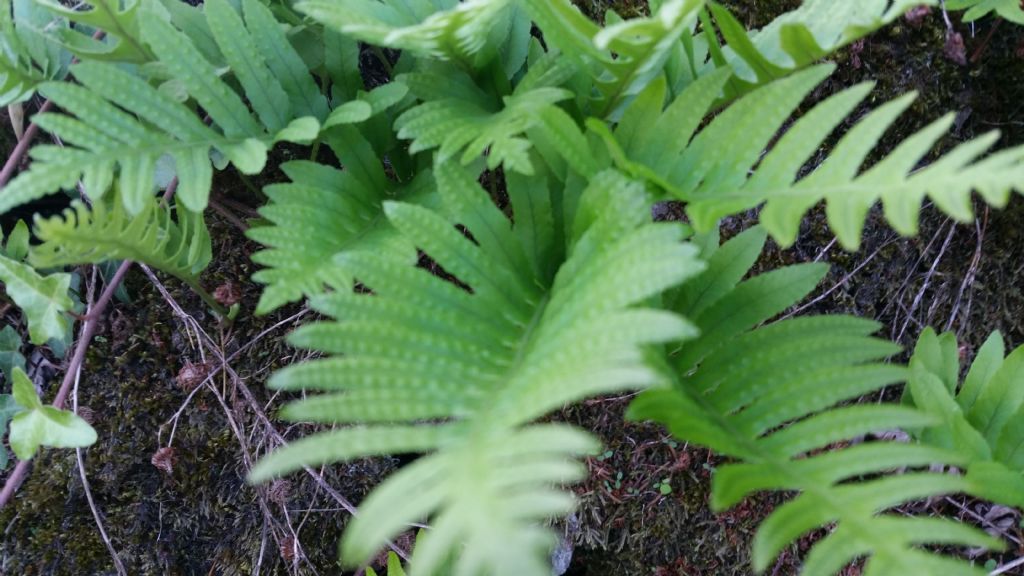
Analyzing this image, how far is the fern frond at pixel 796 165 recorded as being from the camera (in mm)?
862

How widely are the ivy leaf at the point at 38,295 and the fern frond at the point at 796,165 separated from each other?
113 centimetres

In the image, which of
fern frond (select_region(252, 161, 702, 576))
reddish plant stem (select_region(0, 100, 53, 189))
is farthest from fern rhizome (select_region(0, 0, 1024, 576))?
reddish plant stem (select_region(0, 100, 53, 189))

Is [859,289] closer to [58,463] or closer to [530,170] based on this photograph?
[530,170]

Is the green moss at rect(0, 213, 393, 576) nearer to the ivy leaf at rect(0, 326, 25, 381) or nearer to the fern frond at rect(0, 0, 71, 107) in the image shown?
the ivy leaf at rect(0, 326, 25, 381)

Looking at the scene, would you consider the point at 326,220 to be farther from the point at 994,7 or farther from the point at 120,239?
the point at 994,7

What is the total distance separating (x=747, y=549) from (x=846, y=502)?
0.95 meters

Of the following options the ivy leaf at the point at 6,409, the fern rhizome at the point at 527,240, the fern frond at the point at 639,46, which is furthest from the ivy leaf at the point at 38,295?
the fern frond at the point at 639,46

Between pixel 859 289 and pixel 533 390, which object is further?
pixel 859 289

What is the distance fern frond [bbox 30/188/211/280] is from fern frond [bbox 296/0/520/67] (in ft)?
1.48

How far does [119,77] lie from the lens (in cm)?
123

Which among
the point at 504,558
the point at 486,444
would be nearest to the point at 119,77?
the point at 486,444

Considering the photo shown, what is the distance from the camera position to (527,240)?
126cm

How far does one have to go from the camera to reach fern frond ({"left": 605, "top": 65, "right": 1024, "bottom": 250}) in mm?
862

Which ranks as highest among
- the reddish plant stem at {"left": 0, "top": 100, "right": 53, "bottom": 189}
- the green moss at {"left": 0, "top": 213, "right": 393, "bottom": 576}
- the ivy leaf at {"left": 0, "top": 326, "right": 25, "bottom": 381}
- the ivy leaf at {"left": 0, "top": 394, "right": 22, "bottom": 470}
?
the reddish plant stem at {"left": 0, "top": 100, "right": 53, "bottom": 189}
